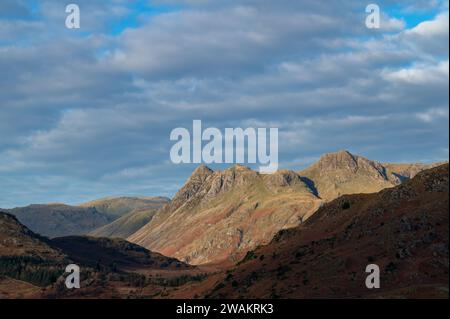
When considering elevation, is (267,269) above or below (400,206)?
below

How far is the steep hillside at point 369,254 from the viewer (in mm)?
105000

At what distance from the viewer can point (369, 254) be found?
121 meters

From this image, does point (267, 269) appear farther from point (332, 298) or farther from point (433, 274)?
point (433, 274)

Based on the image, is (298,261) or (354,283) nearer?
(354,283)

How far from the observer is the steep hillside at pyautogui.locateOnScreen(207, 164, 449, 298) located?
344 ft
